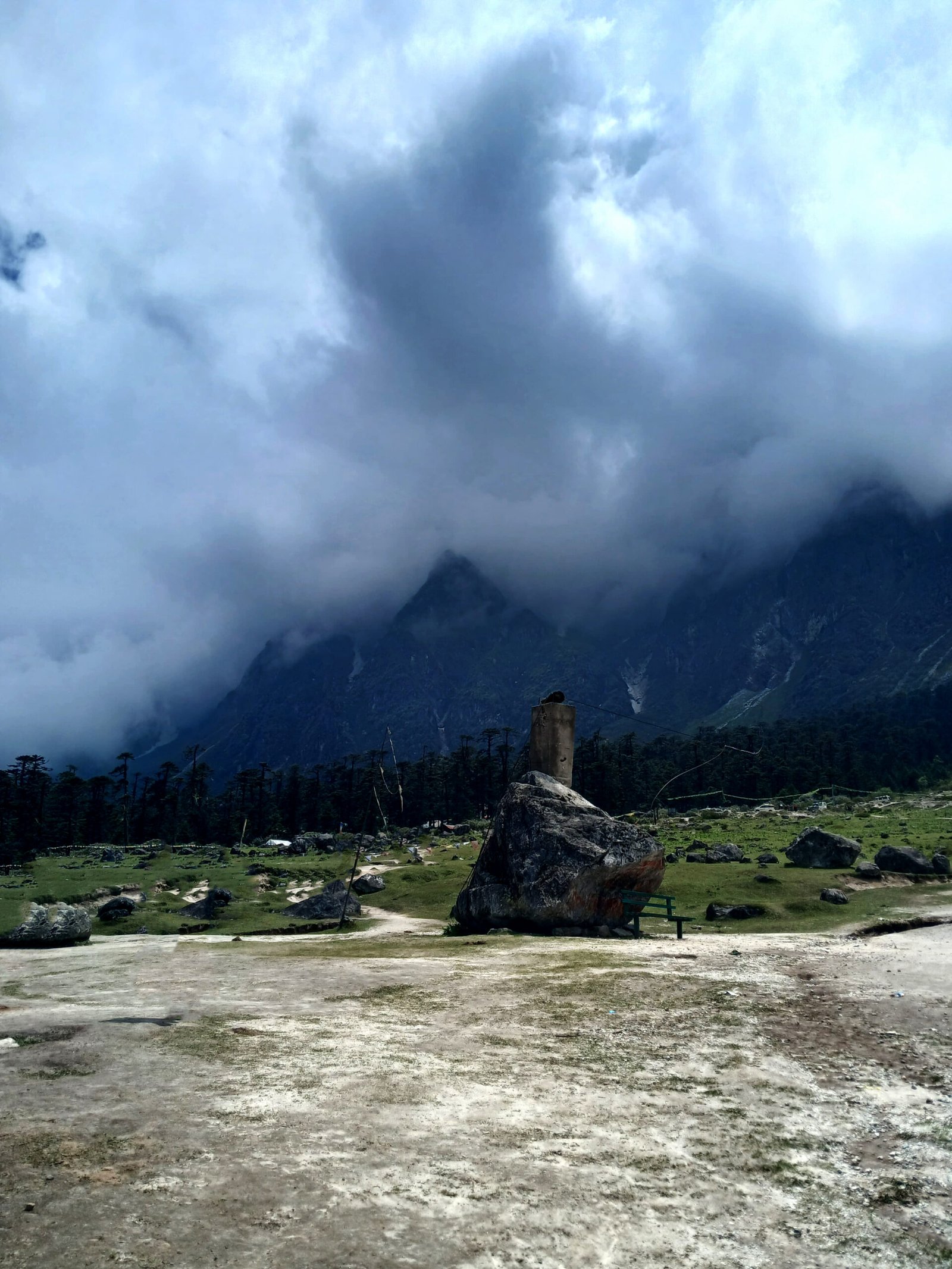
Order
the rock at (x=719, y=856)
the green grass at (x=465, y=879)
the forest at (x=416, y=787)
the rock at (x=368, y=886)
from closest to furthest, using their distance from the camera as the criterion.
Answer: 1. the green grass at (x=465, y=879)
2. the rock at (x=368, y=886)
3. the rock at (x=719, y=856)
4. the forest at (x=416, y=787)

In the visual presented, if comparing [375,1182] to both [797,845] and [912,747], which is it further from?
[912,747]

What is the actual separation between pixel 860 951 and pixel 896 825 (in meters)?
52.4

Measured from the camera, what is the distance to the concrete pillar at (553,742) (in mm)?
37625

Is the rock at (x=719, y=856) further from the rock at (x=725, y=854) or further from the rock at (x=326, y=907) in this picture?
the rock at (x=326, y=907)

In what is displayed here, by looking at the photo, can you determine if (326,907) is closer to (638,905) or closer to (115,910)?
(115,910)

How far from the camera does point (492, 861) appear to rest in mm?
33969

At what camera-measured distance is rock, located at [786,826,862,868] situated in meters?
43.8

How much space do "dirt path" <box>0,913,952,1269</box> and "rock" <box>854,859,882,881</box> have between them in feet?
81.2

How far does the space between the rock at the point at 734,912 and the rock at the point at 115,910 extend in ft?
96.8

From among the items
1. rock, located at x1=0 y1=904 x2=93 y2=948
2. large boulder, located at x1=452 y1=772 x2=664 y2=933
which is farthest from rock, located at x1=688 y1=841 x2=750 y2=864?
rock, located at x1=0 y1=904 x2=93 y2=948

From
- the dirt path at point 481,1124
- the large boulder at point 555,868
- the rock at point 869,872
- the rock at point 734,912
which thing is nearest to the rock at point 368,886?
the large boulder at point 555,868

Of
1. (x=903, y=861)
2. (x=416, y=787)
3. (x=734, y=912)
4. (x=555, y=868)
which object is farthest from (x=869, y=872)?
(x=416, y=787)

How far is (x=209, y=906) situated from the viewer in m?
44.8

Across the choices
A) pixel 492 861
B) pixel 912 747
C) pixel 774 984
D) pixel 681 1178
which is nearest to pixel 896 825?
pixel 492 861
